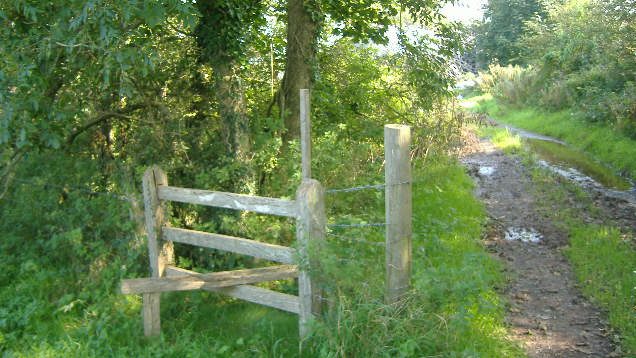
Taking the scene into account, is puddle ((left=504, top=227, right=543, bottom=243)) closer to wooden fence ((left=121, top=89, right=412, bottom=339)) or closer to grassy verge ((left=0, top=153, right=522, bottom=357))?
grassy verge ((left=0, top=153, right=522, bottom=357))

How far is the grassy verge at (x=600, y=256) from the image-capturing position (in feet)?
21.0

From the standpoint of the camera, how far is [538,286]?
297 inches

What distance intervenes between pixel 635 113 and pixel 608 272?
11.3 m

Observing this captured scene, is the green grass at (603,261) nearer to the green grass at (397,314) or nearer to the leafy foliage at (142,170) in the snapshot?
the leafy foliage at (142,170)

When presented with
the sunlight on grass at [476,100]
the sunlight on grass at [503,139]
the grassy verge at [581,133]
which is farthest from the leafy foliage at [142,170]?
the sunlight on grass at [476,100]

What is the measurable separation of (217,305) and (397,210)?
8.53 feet

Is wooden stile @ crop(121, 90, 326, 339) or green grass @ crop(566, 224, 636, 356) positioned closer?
wooden stile @ crop(121, 90, 326, 339)

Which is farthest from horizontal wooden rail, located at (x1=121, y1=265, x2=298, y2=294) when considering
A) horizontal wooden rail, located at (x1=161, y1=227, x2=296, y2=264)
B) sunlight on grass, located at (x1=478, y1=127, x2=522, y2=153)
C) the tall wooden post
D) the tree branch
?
sunlight on grass, located at (x1=478, y1=127, x2=522, y2=153)

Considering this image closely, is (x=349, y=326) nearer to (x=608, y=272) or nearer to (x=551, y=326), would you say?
(x=551, y=326)

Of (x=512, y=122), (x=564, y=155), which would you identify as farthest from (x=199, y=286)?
(x=512, y=122)

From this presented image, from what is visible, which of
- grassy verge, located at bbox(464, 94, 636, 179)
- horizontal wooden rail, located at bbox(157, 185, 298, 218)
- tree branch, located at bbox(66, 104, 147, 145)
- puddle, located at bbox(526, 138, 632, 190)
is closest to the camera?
horizontal wooden rail, located at bbox(157, 185, 298, 218)

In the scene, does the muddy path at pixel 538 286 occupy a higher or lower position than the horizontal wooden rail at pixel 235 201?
lower

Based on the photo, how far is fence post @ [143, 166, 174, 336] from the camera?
5.69m

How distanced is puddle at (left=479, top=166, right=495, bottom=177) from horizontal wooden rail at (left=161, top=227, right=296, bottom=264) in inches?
429
